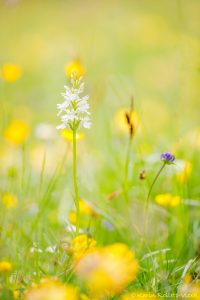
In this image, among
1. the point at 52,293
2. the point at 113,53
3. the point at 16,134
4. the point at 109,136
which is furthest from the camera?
the point at 113,53

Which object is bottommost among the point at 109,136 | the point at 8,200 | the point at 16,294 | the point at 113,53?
the point at 16,294

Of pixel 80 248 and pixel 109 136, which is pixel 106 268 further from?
pixel 109 136

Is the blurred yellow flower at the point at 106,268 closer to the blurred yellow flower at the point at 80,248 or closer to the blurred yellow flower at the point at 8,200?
the blurred yellow flower at the point at 80,248

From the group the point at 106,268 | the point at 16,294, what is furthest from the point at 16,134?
the point at 106,268

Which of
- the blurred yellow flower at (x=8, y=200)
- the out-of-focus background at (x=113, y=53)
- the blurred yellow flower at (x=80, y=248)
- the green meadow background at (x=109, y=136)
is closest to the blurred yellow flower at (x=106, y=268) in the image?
the blurred yellow flower at (x=80, y=248)

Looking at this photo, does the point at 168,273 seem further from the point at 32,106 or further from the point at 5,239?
the point at 32,106

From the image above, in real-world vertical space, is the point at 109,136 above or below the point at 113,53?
below

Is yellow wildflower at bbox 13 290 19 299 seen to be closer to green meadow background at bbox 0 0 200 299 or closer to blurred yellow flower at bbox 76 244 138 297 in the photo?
green meadow background at bbox 0 0 200 299

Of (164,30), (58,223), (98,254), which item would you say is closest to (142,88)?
(164,30)
